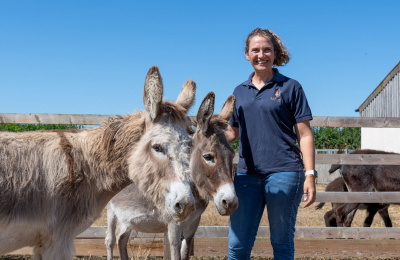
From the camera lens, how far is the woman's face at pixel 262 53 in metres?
2.92

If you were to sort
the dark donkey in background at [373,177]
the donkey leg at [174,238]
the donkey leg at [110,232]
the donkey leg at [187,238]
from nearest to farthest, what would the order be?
1. the donkey leg at [174,238]
2. the donkey leg at [187,238]
3. the donkey leg at [110,232]
4. the dark donkey in background at [373,177]

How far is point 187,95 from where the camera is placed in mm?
2869

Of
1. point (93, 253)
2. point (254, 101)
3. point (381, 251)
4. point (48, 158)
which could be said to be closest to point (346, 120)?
point (381, 251)

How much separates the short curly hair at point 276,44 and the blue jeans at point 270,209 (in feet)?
2.93

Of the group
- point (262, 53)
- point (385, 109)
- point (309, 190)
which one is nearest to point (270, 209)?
point (309, 190)

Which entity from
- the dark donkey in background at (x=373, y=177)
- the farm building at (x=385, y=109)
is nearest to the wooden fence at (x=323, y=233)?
the dark donkey in background at (x=373, y=177)

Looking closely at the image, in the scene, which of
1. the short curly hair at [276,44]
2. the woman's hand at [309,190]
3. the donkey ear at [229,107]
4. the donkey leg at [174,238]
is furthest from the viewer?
the donkey leg at [174,238]

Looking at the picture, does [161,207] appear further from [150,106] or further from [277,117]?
[277,117]

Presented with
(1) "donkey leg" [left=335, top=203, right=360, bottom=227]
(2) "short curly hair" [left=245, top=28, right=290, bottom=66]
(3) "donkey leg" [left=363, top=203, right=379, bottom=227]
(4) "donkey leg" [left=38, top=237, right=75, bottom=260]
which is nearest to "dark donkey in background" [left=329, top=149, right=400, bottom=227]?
(3) "donkey leg" [left=363, top=203, right=379, bottom=227]

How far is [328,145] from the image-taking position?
23578 mm

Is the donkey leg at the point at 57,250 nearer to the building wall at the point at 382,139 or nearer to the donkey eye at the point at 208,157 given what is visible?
the donkey eye at the point at 208,157

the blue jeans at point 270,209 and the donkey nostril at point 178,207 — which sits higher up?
the donkey nostril at point 178,207

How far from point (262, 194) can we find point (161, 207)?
0.85 meters

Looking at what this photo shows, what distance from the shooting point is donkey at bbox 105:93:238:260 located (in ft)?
10.4
